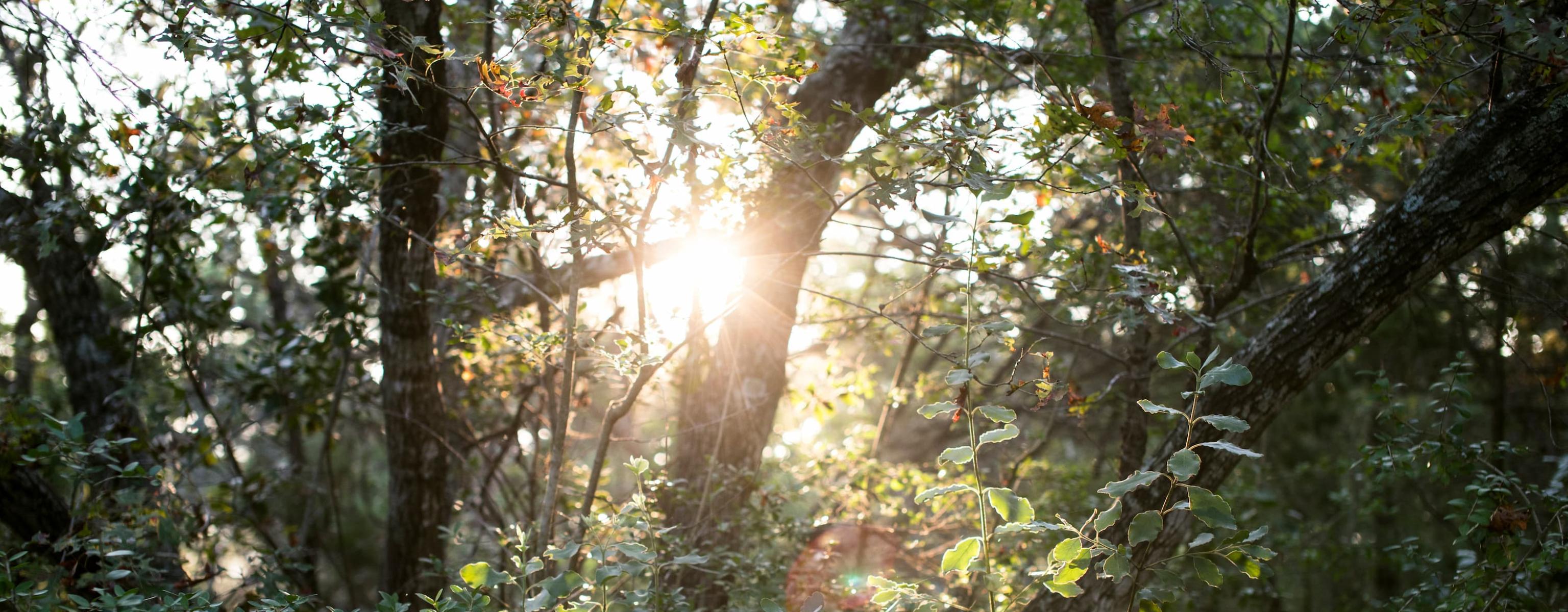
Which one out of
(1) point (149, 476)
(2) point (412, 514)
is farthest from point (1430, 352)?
(1) point (149, 476)

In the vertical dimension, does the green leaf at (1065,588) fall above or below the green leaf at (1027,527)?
Answer: below

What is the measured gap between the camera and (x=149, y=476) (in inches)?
103

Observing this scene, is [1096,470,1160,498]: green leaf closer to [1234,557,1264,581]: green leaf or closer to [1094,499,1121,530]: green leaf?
[1094,499,1121,530]: green leaf

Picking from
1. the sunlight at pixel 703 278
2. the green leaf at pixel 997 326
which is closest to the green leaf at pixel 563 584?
the green leaf at pixel 997 326

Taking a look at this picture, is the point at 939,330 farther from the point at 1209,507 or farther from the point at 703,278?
the point at 703,278

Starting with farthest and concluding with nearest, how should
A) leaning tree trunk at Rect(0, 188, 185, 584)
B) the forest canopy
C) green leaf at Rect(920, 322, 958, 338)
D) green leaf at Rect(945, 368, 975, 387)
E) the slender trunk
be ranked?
the slender trunk
leaning tree trunk at Rect(0, 188, 185, 584)
the forest canopy
green leaf at Rect(920, 322, 958, 338)
green leaf at Rect(945, 368, 975, 387)

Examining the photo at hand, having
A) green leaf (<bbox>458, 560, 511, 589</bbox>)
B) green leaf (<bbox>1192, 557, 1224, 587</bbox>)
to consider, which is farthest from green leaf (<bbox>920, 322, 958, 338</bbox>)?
green leaf (<bbox>458, 560, 511, 589</bbox>)

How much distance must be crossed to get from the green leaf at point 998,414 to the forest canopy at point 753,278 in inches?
1.6

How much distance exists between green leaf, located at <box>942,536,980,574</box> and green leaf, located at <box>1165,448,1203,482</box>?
34 cm

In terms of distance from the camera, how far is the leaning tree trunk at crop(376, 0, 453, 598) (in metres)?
3.35

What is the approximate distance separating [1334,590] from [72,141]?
10.1m

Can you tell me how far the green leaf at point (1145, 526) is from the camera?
1543mm

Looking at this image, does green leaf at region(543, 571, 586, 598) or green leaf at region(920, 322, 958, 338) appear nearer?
green leaf at region(543, 571, 586, 598)

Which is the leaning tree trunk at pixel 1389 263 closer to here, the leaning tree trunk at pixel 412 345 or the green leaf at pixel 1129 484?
the green leaf at pixel 1129 484
